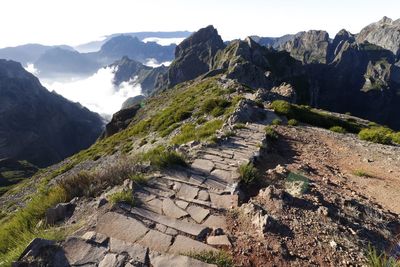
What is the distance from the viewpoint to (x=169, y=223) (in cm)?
982

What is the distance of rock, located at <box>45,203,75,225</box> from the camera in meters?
10.7

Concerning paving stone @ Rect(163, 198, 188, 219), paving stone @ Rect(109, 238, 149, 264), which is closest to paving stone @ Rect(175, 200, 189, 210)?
paving stone @ Rect(163, 198, 188, 219)

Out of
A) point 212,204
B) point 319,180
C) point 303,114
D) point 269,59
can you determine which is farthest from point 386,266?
point 269,59

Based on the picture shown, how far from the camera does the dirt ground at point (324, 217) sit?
8930 millimetres

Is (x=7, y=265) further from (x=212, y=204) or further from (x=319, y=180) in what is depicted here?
(x=319, y=180)

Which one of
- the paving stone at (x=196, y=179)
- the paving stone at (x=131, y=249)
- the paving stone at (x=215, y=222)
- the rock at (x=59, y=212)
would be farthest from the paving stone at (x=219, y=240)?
the rock at (x=59, y=212)

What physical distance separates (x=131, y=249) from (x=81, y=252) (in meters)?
1.15

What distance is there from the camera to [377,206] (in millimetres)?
13008

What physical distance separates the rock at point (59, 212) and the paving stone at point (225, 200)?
4.49m

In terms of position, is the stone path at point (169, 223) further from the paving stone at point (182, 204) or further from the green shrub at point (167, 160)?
the green shrub at point (167, 160)

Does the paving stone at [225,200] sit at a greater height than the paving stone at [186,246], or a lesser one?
lesser

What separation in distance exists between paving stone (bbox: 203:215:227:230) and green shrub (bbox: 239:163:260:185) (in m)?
2.85

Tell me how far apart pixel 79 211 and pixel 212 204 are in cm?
409

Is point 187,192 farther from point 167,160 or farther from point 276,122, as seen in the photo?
point 276,122
